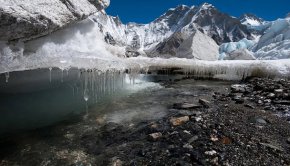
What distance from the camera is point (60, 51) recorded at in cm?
1246

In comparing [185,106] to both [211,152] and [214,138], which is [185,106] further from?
[211,152]

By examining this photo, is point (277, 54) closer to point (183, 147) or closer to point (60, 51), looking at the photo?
point (60, 51)

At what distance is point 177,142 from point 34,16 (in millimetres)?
7134

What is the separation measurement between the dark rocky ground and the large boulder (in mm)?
4049

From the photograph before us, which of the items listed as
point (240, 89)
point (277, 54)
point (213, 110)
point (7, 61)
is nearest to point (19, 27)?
point (7, 61)

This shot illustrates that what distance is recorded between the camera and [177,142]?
718 centimetres

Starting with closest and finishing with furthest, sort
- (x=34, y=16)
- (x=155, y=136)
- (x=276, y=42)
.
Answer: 1. (x=155, y=136)
2. (x=34, y=16)
3. (x=276, y=42)

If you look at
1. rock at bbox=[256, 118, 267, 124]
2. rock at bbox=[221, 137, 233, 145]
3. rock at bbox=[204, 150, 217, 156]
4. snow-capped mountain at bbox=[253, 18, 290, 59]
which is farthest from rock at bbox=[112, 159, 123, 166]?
snow-capped mountain at bbox=[253, 18, 290, 59]

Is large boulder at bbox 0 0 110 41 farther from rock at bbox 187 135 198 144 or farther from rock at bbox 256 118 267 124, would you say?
rock at bbox 256 118 267 124

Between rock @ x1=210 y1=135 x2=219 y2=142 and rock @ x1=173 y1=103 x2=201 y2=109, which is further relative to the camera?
rock @ x1=173 y1=103 x2=201 y2=109

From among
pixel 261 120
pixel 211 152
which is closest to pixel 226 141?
pixel 211 152

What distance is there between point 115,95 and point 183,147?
7159 mm

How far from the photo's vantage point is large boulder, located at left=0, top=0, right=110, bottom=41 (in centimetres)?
949

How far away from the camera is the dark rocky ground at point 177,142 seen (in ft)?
20.9
